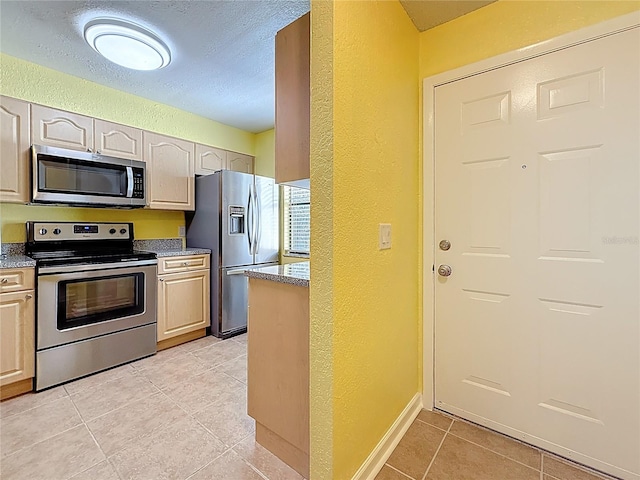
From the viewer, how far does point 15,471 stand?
4.68 feet

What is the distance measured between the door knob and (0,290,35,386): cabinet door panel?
2.78m

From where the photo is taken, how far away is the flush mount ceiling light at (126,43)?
6.30 ft

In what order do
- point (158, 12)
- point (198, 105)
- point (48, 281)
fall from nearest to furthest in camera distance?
point (158, 12) → point (48, 281) → point (198, 105)

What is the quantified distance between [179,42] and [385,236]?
2.04 meters

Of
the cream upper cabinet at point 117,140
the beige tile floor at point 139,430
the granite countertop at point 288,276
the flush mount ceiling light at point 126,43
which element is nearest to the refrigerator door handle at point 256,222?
the cream upper cabinet at point 117,140

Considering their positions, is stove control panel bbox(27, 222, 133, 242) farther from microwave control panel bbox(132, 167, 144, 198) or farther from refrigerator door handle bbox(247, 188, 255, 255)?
refrigerator door handle bbox(247, 188, 255, 255)

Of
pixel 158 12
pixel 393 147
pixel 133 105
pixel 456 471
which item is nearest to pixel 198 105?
pixel 133 105

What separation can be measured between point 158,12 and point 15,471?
8.49 ft

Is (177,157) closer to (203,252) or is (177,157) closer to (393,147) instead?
(203,252)

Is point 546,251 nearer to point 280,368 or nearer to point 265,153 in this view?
point 280,368

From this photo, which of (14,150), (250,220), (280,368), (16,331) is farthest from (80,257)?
(280,368)

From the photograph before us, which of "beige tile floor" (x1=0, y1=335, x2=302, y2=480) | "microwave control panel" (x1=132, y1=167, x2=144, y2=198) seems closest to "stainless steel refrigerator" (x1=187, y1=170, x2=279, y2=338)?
"microwave control panel" (x1=132, y1=167, x2=144, y2=198)

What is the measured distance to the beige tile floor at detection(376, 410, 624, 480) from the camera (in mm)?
1379

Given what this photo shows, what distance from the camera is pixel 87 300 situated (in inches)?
93.5
